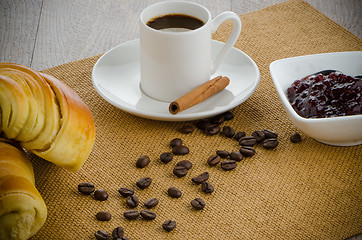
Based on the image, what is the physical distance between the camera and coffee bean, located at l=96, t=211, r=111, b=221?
1.29 meters

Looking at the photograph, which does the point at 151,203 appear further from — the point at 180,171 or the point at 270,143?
the point at 270,143

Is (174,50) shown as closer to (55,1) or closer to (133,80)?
(133,80)

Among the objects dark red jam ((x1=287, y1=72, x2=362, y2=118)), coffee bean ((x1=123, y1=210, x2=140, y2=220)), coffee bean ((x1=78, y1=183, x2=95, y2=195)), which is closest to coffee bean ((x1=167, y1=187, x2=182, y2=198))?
coffee bean ((x1=123, y1=210, x2=140, y2=220))

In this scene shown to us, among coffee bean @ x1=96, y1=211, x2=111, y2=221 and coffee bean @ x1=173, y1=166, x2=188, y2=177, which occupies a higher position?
coffee bean @ x1=173, y1=166, x2=188, y2=177

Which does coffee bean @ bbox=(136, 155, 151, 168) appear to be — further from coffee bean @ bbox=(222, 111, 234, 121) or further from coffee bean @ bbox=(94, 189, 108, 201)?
coffee bean @ bbox=(222, 111, 234, 121)

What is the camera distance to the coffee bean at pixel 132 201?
1.33 metres

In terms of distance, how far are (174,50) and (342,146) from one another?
2.00 feet

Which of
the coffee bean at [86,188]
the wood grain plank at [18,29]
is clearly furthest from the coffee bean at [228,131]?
the wood grain plank at [18,29]

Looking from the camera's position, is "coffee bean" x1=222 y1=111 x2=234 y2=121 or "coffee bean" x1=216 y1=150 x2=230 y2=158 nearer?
"coffee bean" x1=216 y1=150 x2=230 y2=158

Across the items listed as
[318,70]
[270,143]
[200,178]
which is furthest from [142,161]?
[318,70]

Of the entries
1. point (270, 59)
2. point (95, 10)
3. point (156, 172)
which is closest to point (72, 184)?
point (156, 172)

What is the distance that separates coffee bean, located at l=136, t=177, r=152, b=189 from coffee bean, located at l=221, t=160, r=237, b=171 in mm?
224

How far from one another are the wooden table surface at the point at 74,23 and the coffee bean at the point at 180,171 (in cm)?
85

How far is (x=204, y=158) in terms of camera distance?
150cm
